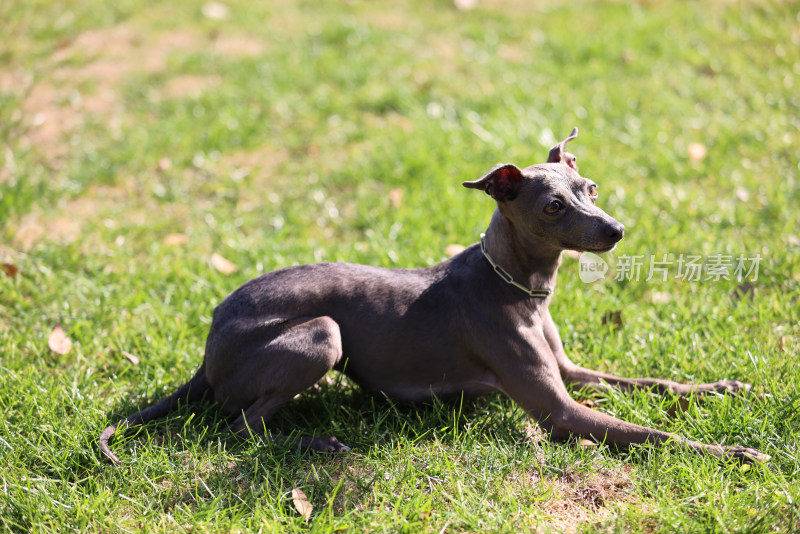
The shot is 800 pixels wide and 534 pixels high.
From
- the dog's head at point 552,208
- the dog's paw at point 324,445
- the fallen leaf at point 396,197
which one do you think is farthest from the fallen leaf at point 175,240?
the dog's head at point 552,208

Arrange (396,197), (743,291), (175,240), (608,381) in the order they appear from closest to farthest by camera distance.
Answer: (608,381), (743,291), (175,240), (396,197)

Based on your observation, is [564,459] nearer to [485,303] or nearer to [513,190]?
[485,303]

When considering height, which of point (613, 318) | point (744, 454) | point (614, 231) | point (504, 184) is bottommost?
point (744, 454)

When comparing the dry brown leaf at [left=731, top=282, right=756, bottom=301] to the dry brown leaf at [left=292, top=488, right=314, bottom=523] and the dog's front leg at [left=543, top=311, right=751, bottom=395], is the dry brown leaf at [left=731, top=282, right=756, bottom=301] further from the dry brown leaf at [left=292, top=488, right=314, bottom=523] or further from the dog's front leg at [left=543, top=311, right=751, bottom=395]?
the dry brown leaf at [left=292, top=488, right=314, bottom=523]

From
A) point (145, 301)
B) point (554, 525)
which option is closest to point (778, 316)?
point (554, 525)

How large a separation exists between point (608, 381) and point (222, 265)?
2.42 metres

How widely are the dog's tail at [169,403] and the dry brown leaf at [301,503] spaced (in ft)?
2.52

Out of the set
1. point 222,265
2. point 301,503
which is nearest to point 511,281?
point 301,503

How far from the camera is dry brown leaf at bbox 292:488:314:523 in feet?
9.71

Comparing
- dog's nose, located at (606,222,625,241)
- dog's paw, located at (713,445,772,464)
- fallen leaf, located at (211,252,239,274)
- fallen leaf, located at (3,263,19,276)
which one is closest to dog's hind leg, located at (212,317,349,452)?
dog's nose, located at (606,222,625,241)

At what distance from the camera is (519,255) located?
333 centimetres

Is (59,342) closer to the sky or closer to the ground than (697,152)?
closer to the ground

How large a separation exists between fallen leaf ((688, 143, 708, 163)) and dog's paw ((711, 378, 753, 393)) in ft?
8.26

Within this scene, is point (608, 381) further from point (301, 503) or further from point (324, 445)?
point (301, 503)
